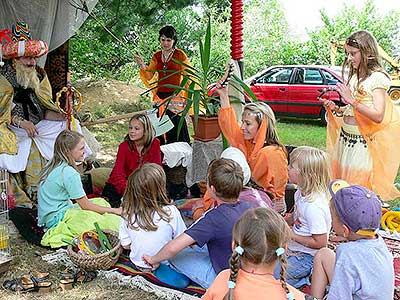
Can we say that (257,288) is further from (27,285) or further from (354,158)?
(354,158)

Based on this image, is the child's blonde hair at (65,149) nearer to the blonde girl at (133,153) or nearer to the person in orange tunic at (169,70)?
the blonde girl at (133,153)

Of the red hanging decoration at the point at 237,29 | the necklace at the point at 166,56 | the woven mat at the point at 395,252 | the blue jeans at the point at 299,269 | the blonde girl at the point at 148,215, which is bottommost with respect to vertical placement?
the woven mat at the point at 395,252

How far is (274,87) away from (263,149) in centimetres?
736

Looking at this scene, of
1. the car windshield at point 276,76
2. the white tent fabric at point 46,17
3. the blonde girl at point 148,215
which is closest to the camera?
the blonde girl at point 148,215

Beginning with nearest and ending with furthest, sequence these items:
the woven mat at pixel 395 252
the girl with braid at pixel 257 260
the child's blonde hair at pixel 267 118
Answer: the girl with braid at pixel 257 260
the woven mat at pixel 395 252
the child's blonde hair at pixel 267 118

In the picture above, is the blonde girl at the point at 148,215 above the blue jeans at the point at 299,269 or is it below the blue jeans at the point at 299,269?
above

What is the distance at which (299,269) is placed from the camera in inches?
124

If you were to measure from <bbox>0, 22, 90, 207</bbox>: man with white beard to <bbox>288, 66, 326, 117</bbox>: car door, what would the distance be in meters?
6.38

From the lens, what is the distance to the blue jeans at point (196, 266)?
3141 millimetres

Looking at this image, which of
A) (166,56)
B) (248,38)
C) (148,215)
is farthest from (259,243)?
(248,38)

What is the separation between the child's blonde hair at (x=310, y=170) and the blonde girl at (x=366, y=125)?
34.2 inches

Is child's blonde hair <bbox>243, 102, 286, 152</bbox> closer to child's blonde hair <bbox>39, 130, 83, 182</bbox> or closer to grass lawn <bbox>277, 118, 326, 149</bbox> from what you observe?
child's blonde hair <bbox>39, 130, 83, 182</bbox>

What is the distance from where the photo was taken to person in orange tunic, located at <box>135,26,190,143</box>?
5.89 metres

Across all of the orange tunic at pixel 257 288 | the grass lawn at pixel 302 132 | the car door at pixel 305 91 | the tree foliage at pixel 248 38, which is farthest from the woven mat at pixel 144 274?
the car door at pixel 305 91
